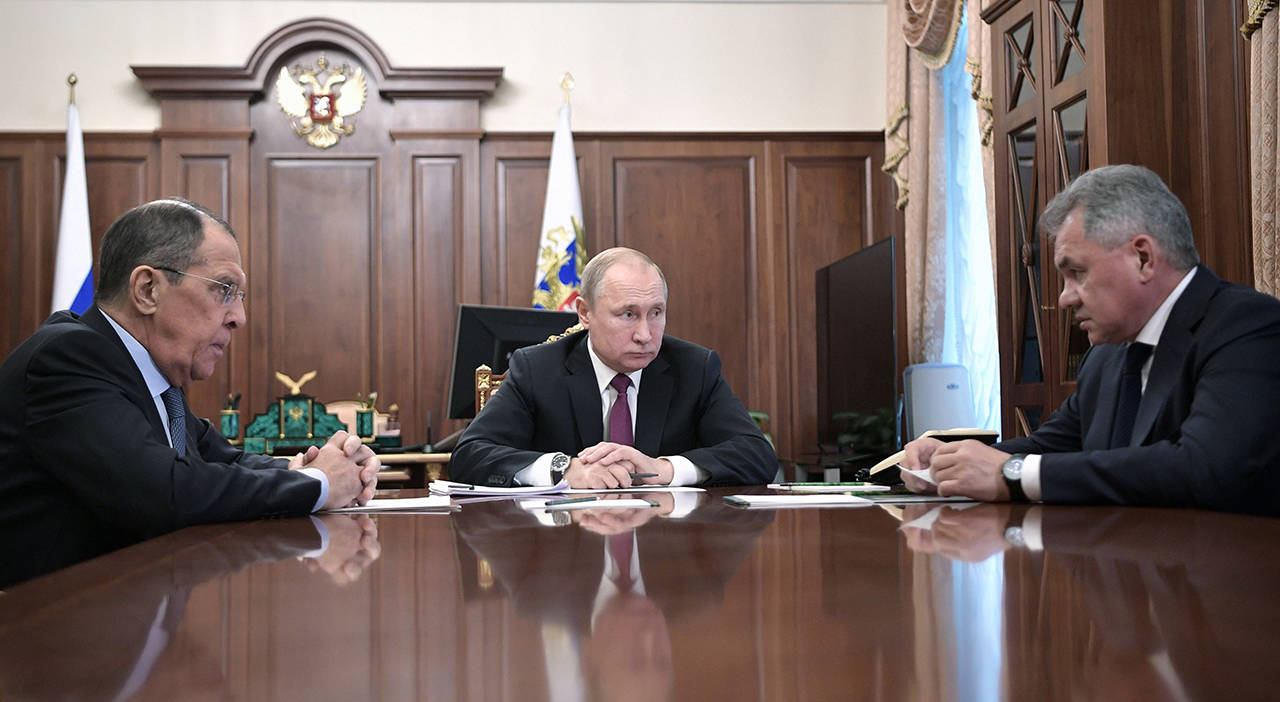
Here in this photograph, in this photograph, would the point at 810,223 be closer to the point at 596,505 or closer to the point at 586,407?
the point at 586,407

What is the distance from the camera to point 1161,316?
2232 millimetres

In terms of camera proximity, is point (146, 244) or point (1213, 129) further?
point (1213, 129)

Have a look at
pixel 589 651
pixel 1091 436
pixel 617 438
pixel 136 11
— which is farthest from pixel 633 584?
pixel 136 11

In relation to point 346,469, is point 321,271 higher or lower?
higher

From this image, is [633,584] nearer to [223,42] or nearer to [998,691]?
[998,691]

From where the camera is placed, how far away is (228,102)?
6629 mm

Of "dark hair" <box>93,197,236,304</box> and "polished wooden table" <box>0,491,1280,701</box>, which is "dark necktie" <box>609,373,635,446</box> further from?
"polished wooden table" <box>0,491,1280,701</box>

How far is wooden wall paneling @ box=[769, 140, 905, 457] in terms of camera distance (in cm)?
686

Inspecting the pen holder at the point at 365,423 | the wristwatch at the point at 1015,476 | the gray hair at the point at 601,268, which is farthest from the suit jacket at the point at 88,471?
the pen holder at the point at 365,423

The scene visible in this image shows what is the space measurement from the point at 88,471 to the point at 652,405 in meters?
1.59

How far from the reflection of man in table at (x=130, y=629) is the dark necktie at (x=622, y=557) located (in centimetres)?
28

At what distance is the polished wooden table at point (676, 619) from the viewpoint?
0.60m

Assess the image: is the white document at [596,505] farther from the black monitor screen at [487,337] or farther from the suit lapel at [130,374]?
the black monitor screen at [487,337]

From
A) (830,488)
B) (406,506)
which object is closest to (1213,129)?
(830,488)
